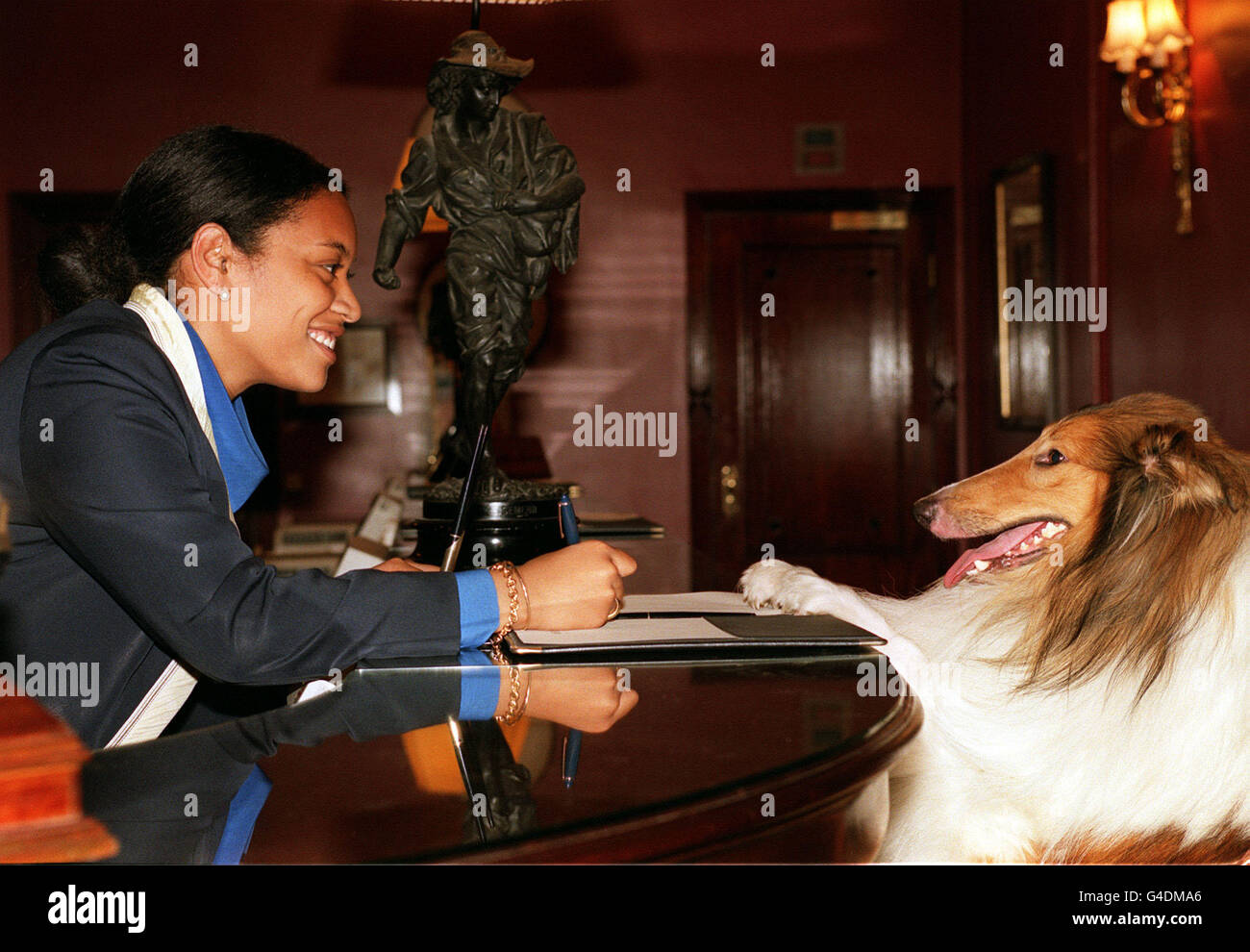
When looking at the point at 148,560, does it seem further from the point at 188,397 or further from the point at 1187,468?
the point at 1187,468

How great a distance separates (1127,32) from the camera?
3.73m

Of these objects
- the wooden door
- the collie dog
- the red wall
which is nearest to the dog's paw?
the collie dog

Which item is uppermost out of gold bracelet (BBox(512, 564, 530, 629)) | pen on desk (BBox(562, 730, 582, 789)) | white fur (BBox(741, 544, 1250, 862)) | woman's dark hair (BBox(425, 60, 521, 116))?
woman's dark hair (BBox(425, 60, 521, 116))

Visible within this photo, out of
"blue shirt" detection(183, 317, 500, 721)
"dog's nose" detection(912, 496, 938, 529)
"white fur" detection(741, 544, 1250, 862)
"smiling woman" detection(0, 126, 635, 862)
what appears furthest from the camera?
"dog's nose" detection(912, 496, 938, 529)

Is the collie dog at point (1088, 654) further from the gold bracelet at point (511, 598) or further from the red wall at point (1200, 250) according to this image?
the red wall at point (1200, 250)

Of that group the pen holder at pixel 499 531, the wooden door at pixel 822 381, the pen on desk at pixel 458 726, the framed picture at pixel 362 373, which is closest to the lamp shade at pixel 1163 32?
the wooden door at pixel 822 381

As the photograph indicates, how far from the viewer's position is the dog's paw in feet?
4.43

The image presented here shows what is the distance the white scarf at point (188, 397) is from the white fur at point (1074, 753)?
2.56 feet

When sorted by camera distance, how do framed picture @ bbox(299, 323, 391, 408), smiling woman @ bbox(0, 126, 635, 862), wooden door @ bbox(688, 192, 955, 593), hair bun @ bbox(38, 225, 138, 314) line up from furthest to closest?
1. wooden door @ bbox(688, 192, 955, 593)
2. framed picture @ bbox(299, 323, 391, 408)
3. hair bun @ bbox(38, 225, 138, 314)
4. smiling woman @ bbox(0, 126, 635, 862)

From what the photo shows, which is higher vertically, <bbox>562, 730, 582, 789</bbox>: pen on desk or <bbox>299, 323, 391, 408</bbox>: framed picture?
<bbox>299, 323, 391, 408</bbox>: framed picture

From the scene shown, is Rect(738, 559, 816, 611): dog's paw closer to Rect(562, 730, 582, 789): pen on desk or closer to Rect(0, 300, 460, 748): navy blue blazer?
Rect(0, 300, 460, 748): navy blue blazer

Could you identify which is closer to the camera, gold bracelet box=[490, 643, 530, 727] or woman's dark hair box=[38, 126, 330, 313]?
gold bracelet box=[490, 643, 530, 727]
